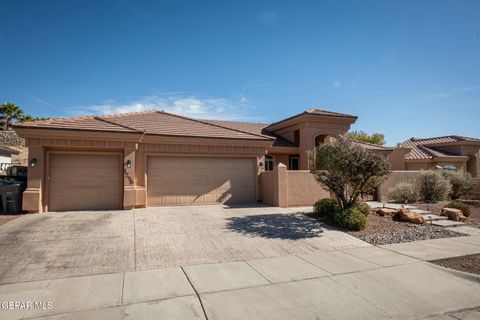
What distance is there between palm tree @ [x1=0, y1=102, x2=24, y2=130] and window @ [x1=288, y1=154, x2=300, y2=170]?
33410mm

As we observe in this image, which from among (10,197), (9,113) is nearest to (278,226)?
(10,197)

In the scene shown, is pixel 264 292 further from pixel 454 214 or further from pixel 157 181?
pixel 454 214

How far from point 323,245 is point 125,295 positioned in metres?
5.52

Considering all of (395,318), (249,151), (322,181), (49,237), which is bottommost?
(395,318)

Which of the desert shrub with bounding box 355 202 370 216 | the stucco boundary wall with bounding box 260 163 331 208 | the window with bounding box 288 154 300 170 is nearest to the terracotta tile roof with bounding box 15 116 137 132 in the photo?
the stucco boundary wall with bounding box 260 163 331 208

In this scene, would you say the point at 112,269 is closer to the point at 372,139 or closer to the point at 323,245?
the point at 323,245

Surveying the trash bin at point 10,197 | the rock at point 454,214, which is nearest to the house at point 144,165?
the trash bin at point 10,197

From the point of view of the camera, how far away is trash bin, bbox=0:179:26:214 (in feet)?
39.2

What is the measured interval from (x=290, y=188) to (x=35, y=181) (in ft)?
36.4

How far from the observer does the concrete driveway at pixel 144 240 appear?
6469 mm

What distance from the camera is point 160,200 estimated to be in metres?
14.2

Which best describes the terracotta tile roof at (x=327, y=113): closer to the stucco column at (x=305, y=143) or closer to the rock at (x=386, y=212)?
the stucco column at (x=305, y=143)

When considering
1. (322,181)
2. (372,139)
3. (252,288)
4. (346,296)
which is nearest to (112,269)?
(252,288)

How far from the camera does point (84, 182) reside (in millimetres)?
12977
